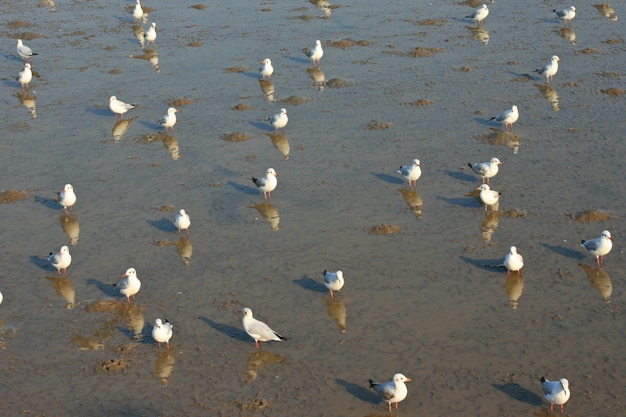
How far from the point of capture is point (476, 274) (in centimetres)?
1981

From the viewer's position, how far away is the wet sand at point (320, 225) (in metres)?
16.7

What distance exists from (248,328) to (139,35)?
25.4 meters

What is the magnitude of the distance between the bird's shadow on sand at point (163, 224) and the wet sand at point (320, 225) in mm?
56

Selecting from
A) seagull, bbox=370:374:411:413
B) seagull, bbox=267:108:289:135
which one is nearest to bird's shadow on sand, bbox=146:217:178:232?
seagull, bbox=267:108:289:135

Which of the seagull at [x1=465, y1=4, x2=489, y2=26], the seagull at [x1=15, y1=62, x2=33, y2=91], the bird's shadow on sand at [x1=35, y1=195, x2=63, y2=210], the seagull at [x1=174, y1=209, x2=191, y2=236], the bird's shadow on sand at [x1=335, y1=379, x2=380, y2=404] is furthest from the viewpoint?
the seagull at [x1=465, y1=4, x2=489, y2=26]

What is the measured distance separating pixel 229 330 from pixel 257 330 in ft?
3.49

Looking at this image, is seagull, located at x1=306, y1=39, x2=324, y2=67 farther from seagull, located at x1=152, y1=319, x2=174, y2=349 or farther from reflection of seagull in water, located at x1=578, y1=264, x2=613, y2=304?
seagull, located at x1=152, y1=319, x2=174, y2=349

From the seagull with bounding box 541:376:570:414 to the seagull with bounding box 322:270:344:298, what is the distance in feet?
16.8

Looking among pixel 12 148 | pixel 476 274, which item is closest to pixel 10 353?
pixel 476 274

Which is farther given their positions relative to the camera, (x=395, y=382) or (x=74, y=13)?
(x=74, y=13)

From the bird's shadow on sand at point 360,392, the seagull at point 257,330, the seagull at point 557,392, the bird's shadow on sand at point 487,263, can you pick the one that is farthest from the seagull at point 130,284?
the seagull at point 557,392

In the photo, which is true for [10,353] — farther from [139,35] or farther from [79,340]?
[139,35]

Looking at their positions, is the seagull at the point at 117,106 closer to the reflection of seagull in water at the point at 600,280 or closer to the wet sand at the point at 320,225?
the wet sand at the point at 320,225

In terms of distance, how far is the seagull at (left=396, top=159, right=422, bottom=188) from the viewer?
2377 centimetres
